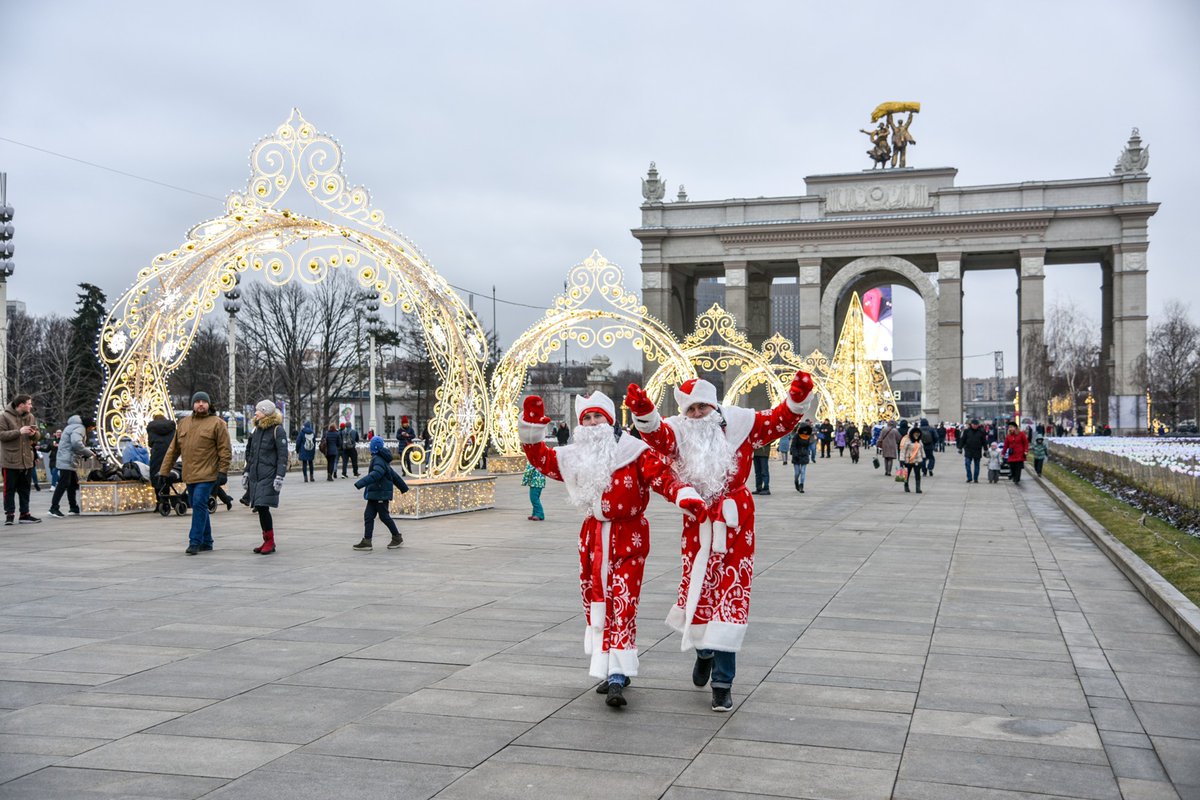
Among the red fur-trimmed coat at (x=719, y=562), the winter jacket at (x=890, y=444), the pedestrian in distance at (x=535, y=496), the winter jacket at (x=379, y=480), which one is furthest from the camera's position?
the winter jacket at (x=890, y=444)

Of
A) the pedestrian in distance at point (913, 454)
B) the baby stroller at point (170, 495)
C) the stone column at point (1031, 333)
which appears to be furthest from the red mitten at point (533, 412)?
the stone column at point (1031, 333)

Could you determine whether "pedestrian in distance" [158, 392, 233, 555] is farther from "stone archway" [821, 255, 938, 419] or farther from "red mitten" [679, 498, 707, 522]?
"stone archway" [821, 255, 938, 419]

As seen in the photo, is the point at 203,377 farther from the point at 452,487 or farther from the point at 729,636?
the point at 729,636

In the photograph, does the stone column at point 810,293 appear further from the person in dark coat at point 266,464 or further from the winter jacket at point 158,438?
the person in dark coat at point 266,464

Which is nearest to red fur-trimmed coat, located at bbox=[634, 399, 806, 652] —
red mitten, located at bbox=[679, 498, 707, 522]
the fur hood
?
red mitten, located at bbox=[679, 498, 707, 522]

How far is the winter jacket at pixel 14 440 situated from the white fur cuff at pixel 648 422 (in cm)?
1251

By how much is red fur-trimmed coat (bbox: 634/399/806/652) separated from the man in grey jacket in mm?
13482

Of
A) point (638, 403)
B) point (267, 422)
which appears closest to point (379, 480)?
point (267, 422)

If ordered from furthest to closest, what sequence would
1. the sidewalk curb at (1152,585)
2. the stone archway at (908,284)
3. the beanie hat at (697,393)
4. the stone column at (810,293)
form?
1. the stone column at (810,293)
2. the stone archway at (908,284)
3. the sidewalk curb at (1152,585)
4. the beanie hat at (697,393)

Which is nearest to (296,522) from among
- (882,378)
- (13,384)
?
(13,384)

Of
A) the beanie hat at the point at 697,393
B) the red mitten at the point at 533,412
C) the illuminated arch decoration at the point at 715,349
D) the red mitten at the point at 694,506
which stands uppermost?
the illuminated arch decoration at the point at 715,349

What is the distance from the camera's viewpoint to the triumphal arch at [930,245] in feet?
207

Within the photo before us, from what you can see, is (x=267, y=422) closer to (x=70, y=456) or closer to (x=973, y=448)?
(x=70, y=456)

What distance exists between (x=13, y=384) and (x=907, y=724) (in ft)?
171
